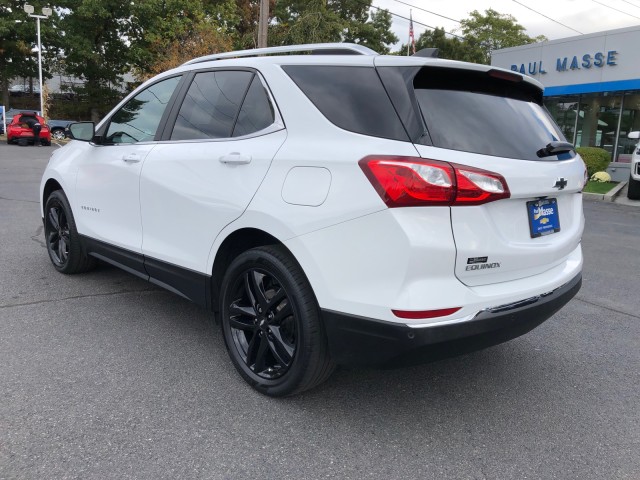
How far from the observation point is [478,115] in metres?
2.63

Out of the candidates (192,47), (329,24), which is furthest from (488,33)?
(192,47)

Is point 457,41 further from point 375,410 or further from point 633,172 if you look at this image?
point 375,410

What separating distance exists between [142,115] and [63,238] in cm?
169

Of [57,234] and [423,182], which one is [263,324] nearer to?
[423,182]

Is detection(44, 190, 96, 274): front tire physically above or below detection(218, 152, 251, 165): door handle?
below

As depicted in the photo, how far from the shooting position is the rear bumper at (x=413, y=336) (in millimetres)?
2307

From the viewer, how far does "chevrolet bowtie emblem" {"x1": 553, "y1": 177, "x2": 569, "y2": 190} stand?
2746 mm

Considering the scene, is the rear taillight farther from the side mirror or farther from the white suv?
the side mirror

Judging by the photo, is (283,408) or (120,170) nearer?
(283,408)

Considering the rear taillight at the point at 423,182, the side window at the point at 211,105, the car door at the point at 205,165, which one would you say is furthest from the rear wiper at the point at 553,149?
the side window at the point at 211,105

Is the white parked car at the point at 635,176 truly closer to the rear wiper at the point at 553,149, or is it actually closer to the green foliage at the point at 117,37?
the rear wiper at the point at 553,149

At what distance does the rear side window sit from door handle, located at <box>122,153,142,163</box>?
1.45m

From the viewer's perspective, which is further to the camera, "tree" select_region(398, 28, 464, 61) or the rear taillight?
"tree" select_region(398, 28, 464, 61)

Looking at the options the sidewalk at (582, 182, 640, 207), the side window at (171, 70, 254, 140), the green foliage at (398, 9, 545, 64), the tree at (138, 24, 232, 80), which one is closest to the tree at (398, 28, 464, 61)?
the green foliage at (398, 9, 545, 64)
